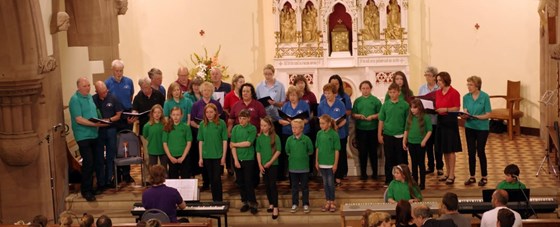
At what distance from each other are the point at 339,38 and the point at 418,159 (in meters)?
6.08

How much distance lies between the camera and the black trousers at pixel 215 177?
42.4 ft

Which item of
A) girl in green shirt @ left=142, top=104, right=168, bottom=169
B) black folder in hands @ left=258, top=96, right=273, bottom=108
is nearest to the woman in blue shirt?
black folder in hands @ left=258, top=96, right=273, bottom=108

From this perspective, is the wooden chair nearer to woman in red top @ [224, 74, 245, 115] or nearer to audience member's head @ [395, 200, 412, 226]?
woman in red top @ [224, 74, 245, 115]

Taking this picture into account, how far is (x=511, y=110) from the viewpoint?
1747cm

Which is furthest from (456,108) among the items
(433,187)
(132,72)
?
(132,72)

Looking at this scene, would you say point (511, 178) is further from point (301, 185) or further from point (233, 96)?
point (233, 96)

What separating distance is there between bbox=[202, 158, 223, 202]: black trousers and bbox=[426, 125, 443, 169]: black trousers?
291cm

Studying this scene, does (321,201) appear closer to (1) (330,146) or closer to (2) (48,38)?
(1) (330,146)

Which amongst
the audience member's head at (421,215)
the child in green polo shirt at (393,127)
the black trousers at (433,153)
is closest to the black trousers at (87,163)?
the child in green polo shirt at (393,127)

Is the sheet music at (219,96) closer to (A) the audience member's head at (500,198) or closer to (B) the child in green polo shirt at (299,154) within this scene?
(B) the child in green polo shirt at (299,154)

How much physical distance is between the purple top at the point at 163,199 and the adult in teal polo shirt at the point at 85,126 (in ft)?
8.80

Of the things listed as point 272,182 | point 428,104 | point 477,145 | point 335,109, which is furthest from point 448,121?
point 272,182

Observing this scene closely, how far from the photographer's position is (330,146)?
12617 mm

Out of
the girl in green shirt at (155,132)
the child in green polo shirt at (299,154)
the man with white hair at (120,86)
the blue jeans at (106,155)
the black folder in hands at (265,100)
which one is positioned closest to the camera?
the child in green polo shirt at (299,154)
